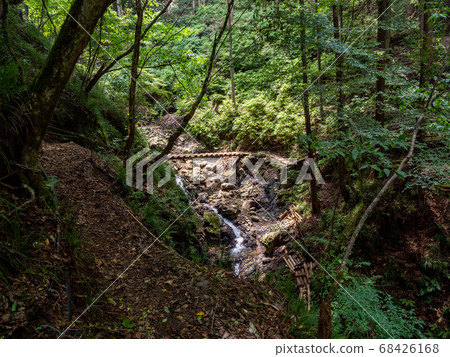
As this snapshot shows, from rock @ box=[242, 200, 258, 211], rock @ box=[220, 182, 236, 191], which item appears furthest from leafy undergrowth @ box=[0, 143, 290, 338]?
rock @ box=[220, 182, 236, 191]

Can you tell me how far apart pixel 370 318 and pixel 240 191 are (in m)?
6.27

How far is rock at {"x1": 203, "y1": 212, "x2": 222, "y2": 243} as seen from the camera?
714cm

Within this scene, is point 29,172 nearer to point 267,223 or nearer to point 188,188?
point 267,223

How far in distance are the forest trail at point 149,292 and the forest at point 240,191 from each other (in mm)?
18

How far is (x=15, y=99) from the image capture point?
2557 mm

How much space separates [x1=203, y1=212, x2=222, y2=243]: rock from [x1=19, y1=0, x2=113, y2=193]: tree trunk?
4979 millimetres

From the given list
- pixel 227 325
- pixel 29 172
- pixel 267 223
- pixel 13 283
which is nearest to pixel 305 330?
pixel 227 325

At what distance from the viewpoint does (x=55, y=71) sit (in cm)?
251

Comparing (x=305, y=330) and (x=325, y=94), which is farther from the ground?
(x=325, y=94)

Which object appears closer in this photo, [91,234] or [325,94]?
[91,234]

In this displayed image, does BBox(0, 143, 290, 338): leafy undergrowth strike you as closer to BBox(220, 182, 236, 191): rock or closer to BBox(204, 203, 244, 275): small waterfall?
BBox(204, 203, 244, 275): small waterfall

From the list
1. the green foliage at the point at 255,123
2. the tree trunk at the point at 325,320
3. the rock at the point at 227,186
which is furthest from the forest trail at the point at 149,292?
the rock at the point at 227,186

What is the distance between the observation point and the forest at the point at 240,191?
7.50 ft

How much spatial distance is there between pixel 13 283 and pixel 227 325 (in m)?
1.78
